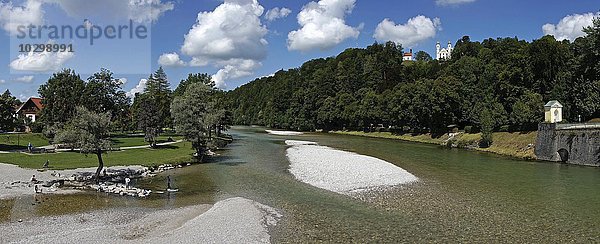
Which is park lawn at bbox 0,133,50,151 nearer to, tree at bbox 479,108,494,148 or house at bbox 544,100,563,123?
tree at bbox 479,108,494,148

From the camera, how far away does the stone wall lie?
48344 mm

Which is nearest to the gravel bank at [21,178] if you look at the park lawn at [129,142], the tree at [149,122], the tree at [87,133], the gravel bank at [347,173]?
the tree at [87,133]

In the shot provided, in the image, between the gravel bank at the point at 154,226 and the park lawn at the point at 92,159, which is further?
the park lawn at the point at 92,159

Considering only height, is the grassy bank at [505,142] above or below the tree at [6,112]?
below

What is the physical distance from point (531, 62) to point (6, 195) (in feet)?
235

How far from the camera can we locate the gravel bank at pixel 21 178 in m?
31.3

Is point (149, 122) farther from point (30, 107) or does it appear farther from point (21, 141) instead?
point (30, 107)

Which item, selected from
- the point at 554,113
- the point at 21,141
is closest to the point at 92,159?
the point at 21,141

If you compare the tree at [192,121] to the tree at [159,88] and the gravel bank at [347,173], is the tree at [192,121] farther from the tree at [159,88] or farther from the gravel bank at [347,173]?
the tree at [159,88]

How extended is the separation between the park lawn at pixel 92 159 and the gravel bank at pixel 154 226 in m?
19.8

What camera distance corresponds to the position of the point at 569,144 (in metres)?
51.6

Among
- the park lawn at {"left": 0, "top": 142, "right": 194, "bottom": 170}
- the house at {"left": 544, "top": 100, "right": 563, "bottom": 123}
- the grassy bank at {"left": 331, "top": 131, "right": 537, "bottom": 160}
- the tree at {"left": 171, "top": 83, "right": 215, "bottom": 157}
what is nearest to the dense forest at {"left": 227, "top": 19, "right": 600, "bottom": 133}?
the grassy bank at {"left": 331, "top": 131, "right": 537, "bottom": 160}

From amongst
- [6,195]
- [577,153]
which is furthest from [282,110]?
[6,195]

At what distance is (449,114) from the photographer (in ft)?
282
